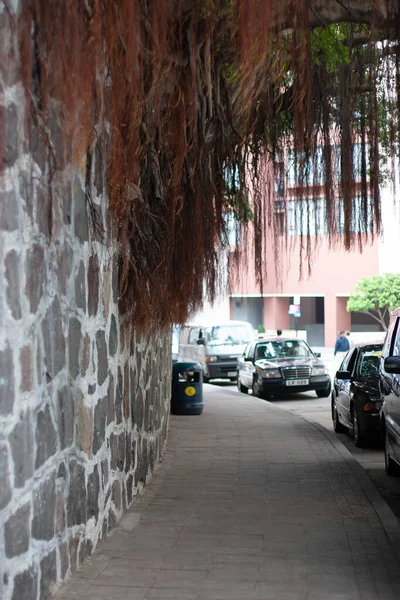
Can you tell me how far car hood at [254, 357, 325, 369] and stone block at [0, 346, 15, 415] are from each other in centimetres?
1855

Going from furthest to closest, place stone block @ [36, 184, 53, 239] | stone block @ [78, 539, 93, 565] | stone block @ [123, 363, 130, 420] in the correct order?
1. stone block @ [123, 363, 130, 420]
2. stone block @ [78, 539, 93, 565]
3. stone block @ [36, 184, 53, 239]

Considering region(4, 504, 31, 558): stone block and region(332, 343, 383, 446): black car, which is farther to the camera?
region(332, 343, 383, 446): black car

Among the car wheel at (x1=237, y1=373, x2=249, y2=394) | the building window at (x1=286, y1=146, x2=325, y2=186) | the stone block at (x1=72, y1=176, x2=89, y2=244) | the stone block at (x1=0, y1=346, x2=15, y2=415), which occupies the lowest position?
the car wheel at (x1=237, y1=373, x2=249, y2=394)

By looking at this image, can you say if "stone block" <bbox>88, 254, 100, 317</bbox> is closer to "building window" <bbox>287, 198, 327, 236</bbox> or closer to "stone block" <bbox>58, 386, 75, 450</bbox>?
"stone block" <bbox>58, 386, 75, 450</bbox>

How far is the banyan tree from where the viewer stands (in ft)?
12.7

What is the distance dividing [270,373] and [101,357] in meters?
16.4

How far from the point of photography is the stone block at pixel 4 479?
4.39 metres

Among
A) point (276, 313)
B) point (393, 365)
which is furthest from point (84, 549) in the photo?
point (276, 313)

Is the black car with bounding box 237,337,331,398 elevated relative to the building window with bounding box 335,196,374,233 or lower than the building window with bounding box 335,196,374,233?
lower

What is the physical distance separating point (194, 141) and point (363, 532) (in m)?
3.58

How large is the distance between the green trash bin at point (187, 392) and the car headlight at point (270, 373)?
5471 millimetres

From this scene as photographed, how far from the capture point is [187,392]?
17.5 metres

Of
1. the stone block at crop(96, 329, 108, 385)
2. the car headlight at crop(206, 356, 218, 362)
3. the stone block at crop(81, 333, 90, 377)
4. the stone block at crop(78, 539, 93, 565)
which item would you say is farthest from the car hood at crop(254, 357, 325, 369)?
the stone block at crop(81, 333, 90, 377)

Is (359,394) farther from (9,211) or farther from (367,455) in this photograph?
(9,211)
